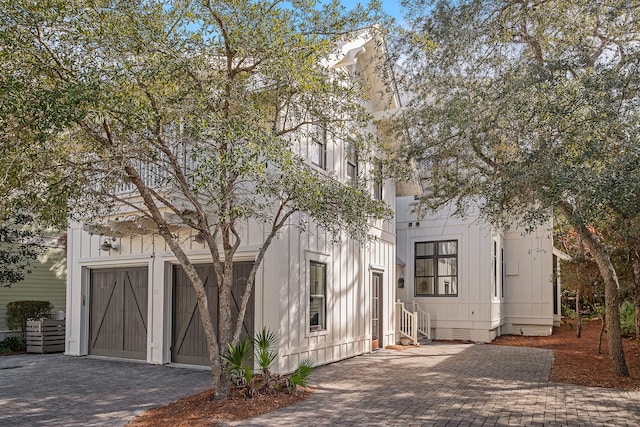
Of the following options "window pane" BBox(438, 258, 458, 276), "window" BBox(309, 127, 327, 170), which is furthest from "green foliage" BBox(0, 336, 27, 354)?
"window pane" BBox(438, 258, 458, 276)

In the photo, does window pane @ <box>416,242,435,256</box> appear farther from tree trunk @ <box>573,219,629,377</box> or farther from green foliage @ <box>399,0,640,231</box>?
tree trunk @ <box>573,219,629,377</box>

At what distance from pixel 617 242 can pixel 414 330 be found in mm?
5464

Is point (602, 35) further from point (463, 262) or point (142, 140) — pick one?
point (463, 262)

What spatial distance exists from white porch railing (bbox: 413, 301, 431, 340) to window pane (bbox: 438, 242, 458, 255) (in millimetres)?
1830

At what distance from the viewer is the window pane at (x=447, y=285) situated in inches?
649

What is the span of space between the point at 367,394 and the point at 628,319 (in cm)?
1293

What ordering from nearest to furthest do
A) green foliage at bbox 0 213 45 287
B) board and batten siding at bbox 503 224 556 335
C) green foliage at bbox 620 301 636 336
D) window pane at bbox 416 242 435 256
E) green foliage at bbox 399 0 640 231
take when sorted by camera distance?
green foliage at bbox 399 0 640 231
green foliage at bbox 0 213 45 287
green foliage at bbox 620 301 636 336
window pane at bbox 416 242 435 256
board and batten siding at bbox 503 224 556 335

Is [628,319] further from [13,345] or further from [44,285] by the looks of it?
[44,285]

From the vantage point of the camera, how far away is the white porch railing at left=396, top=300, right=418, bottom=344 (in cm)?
1446

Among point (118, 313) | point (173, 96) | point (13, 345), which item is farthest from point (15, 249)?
point (173, 96)

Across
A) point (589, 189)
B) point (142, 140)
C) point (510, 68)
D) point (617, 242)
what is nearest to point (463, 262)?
point (617, 242)

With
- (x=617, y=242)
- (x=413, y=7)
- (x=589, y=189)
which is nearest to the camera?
(x=589, y=189)

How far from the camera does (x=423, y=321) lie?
16203 millimetres

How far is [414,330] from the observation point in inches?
570
